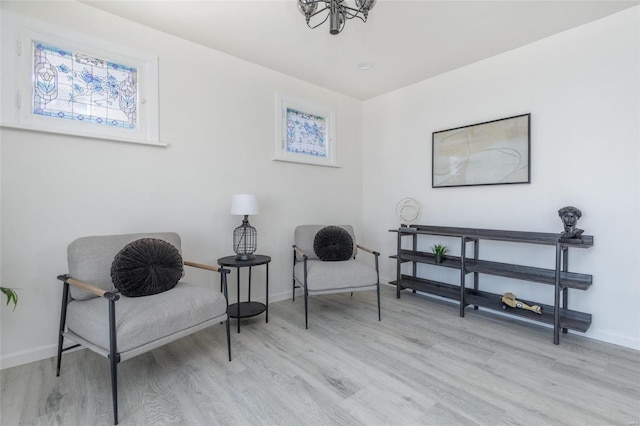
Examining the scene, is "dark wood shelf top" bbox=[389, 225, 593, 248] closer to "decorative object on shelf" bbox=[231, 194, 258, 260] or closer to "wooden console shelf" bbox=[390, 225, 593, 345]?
"wooden console shelf" bbox=[390, 225, 593, 345]

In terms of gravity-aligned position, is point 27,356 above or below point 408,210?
below

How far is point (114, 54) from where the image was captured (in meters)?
2.42

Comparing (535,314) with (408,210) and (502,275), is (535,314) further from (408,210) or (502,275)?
(408,210)

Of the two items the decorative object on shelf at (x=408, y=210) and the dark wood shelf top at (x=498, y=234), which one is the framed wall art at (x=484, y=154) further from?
the dark wood shelf top at (x=498, y=234)

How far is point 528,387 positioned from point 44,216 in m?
3.39

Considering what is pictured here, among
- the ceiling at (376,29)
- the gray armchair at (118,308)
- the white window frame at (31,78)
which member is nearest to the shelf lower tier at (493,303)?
the gray armchair at (118,308)

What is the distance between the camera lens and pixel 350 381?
1.89m

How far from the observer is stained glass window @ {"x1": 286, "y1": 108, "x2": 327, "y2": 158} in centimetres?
362

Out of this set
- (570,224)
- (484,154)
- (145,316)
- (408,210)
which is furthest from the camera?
(408,210)

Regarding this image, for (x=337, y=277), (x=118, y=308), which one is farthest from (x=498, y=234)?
(x=118, y=308)

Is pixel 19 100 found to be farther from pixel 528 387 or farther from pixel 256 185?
pixel 528 387

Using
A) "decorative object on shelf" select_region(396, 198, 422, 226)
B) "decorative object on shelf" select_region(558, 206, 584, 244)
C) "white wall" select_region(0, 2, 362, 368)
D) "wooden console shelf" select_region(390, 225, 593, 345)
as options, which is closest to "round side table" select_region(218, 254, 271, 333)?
"white wall" select_region(0, 2, 362, 368)

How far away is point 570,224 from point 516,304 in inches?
32.0

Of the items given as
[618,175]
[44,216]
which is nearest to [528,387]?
[618,175]
